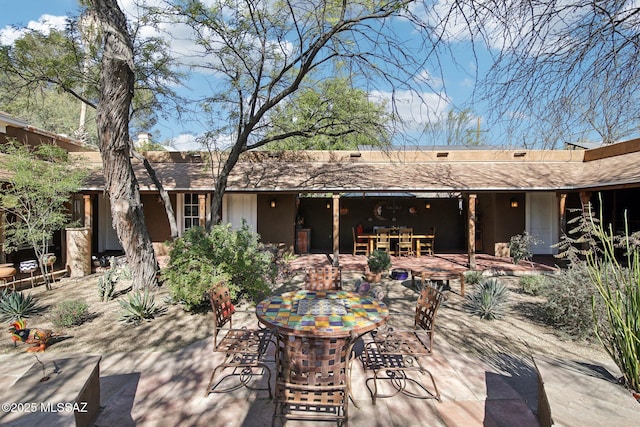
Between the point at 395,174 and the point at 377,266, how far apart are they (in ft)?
12.4

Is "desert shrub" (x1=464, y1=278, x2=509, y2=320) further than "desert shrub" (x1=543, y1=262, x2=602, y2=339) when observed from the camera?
Yes

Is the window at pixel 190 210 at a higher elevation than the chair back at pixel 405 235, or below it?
higher

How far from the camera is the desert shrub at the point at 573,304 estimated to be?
496 centimetres

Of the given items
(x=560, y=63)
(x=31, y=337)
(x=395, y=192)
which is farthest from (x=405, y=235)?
(x=31, y=337)

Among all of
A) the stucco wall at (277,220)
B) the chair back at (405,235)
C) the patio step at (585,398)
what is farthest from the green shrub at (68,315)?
the chair back at (405,235)

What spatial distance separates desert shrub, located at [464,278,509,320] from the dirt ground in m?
0.15

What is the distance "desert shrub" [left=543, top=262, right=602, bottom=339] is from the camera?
4961mm

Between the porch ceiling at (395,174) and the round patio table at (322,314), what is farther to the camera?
the porch ceiling at (395,174)

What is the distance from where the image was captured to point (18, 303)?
578cm

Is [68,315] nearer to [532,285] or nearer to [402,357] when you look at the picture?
[402,357]

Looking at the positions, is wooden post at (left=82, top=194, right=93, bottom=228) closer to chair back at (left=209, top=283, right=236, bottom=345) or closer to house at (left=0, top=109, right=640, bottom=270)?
house at (left=0, top=109, right=640, bottom=270)

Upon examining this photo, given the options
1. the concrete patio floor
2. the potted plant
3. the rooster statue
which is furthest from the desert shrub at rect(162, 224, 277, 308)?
the potted plant

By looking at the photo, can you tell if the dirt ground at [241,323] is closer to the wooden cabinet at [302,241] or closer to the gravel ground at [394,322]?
the gravel ground at [394,322]

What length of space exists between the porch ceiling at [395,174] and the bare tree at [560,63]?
6704 millimetres
